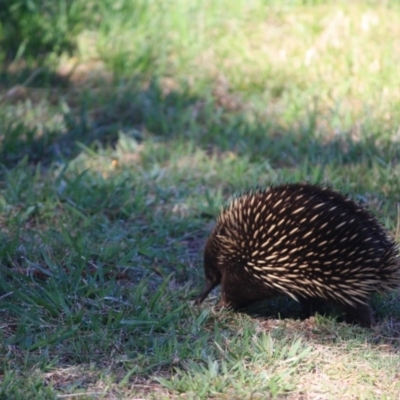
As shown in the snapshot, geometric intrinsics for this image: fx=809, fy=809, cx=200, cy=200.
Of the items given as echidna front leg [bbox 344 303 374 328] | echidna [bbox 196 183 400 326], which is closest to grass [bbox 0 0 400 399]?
echidna front leg [bbox 344 303 374 328]

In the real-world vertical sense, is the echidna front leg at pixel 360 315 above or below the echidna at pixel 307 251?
below

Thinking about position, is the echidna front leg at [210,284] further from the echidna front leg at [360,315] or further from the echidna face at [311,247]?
the echidna front leg at [360,315]

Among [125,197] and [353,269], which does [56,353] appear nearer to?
[353,269]

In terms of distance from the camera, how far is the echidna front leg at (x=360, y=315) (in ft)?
13.7

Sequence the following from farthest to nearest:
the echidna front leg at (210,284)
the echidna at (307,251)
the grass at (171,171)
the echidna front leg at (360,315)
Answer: the echidna front leg at (210,284), the echidna front leg at (360,315), the echidna at (307,251), the grass at (171,171)

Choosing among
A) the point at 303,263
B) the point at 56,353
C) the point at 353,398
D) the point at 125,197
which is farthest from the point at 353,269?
the point at 125,197

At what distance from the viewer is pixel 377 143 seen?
634 cm

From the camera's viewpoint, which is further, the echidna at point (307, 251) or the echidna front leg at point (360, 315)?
→ the echidna front leg at point (360, 315)

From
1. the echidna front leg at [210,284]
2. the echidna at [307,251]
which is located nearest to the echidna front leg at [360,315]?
the echidna at [307,251]

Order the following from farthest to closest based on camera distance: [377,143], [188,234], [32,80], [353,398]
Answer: [32,80] → [377,143] → [188,234] → [353,398]

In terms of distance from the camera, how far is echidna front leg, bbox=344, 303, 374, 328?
4.19 metres

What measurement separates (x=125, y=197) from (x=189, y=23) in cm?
322

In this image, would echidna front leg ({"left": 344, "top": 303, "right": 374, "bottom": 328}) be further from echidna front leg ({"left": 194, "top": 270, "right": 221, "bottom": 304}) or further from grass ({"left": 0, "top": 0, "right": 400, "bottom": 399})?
echidna front leg ({"left": 194, "top": 270, "right": 221, "bottom": 304})

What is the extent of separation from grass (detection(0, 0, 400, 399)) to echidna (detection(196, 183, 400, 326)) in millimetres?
201
